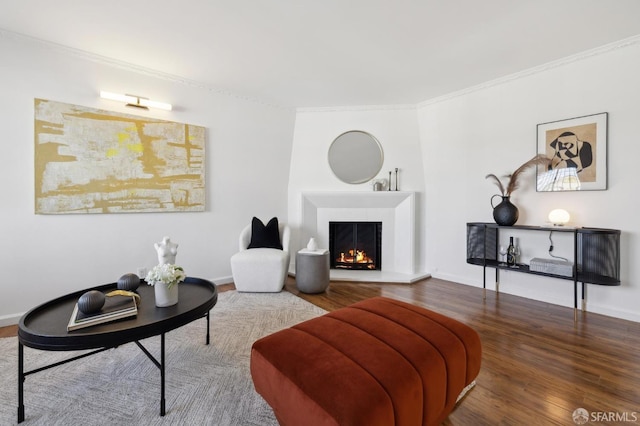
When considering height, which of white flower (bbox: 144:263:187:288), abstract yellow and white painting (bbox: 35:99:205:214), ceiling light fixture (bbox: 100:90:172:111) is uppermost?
ceiling light fixture (bbox: 100:90:172:111)

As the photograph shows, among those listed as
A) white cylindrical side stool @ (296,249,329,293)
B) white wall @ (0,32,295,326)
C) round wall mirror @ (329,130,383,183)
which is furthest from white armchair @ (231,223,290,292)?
round wall mirror @ (329,130,383,183)

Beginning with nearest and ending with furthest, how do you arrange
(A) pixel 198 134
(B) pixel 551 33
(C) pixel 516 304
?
(B) pixel 551 33
(C) pixel 516 304
(A) pixel 198 134

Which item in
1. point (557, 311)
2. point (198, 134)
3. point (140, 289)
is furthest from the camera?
point (198, 134)

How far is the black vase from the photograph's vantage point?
3.21m

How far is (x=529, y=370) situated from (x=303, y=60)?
3310mm

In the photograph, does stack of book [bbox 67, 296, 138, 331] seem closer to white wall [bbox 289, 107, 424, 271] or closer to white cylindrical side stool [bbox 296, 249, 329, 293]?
white cylindrical side stool [bbox 296, 249, 329, 293]

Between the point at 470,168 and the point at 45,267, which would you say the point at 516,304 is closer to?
the point at 470,168

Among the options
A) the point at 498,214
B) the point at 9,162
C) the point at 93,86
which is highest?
the point at 93,86

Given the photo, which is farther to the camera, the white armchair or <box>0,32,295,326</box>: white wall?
the white armchair

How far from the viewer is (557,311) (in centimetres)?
293

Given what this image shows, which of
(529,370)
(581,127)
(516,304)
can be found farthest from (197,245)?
(581,127)

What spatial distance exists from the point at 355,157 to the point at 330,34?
6.72ft

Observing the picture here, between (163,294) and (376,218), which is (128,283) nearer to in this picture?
(163,294)

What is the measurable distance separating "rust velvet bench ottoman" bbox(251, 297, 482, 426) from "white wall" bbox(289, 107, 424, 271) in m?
2.98
